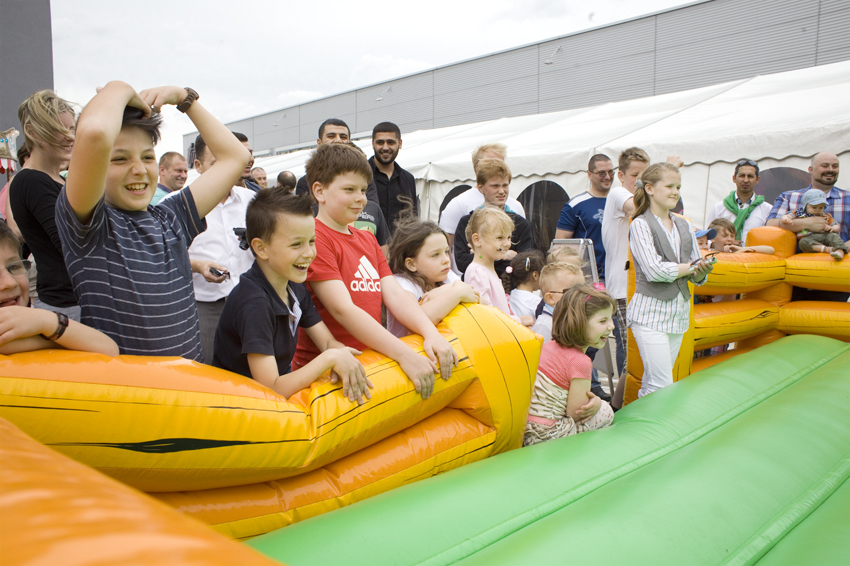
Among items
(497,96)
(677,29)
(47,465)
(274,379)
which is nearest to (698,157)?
(274,379)

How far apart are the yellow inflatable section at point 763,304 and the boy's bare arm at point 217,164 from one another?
2512 mm

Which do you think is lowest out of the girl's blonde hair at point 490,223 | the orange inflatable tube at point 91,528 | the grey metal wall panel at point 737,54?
the orange inflatable tube at point 91,528

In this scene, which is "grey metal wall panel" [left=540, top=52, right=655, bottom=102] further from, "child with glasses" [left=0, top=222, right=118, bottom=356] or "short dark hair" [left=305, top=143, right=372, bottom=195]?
"child with glasses" [left=0, top=222, right=118, bottom=356]

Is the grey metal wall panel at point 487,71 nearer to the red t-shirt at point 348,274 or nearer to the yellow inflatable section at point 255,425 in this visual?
the red t-shirt at point 348,274

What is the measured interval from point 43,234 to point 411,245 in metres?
1.40

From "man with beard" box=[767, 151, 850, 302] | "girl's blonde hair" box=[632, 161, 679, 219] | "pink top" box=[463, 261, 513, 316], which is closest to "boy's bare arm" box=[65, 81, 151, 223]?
"pink top" box=[463, 261, 513, 316]

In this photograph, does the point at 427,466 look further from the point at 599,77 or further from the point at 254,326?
the point at 599,77

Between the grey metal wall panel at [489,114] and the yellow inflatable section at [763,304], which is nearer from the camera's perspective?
the yellow inflatable section at [763,304]

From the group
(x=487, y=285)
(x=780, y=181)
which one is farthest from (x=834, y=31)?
(x=487, y=285)

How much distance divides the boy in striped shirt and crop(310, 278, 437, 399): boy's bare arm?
0.46 m

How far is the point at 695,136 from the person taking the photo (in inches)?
229

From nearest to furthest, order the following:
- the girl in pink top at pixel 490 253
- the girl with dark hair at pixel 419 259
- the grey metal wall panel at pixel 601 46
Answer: the girl with dark hair at pixel 419 259, the girl in pink top at pixel 490 253, the grey metal wall panel at pixel 601 46

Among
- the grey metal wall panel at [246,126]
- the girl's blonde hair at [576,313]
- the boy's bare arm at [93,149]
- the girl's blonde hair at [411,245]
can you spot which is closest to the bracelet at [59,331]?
the boy's bare arm at [93,149]

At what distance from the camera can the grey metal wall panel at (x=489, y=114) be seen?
17.5 metres
